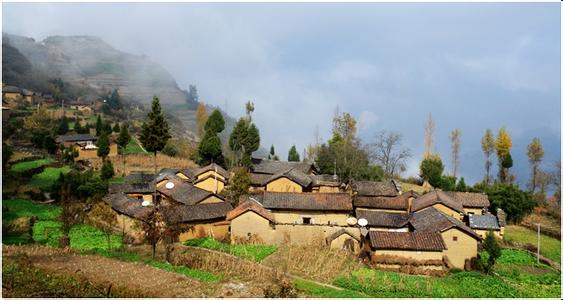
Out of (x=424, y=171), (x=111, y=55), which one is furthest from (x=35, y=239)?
(x=111, y=55)

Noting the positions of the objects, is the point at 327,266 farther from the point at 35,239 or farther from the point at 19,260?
the point at 35,239

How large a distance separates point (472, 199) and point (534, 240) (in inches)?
201

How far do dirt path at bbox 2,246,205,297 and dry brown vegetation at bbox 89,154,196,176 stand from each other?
27.0 meters

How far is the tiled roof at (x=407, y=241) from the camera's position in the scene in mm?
24688

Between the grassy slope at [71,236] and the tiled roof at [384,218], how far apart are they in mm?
12605

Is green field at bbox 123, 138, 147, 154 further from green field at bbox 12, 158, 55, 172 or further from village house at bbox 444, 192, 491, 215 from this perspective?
village house at bbox 444, 192, 491, 215

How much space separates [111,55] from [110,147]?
120m

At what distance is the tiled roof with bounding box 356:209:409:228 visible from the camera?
98.2ft

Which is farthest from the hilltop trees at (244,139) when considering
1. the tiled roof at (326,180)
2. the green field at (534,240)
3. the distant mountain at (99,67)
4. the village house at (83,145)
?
the distant mountain at (99,67)

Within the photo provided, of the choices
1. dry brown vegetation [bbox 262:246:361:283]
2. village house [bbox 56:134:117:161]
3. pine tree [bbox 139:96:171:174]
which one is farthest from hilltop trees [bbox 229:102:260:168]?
dry brown vegetation [bbox 262:246:361:283]

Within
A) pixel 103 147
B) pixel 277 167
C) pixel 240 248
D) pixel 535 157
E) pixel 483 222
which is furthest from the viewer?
pixel 535 157

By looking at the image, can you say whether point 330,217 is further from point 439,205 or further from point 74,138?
point 74,138

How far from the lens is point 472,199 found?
3756cm

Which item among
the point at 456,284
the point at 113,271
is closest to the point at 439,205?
the point at 456,284
